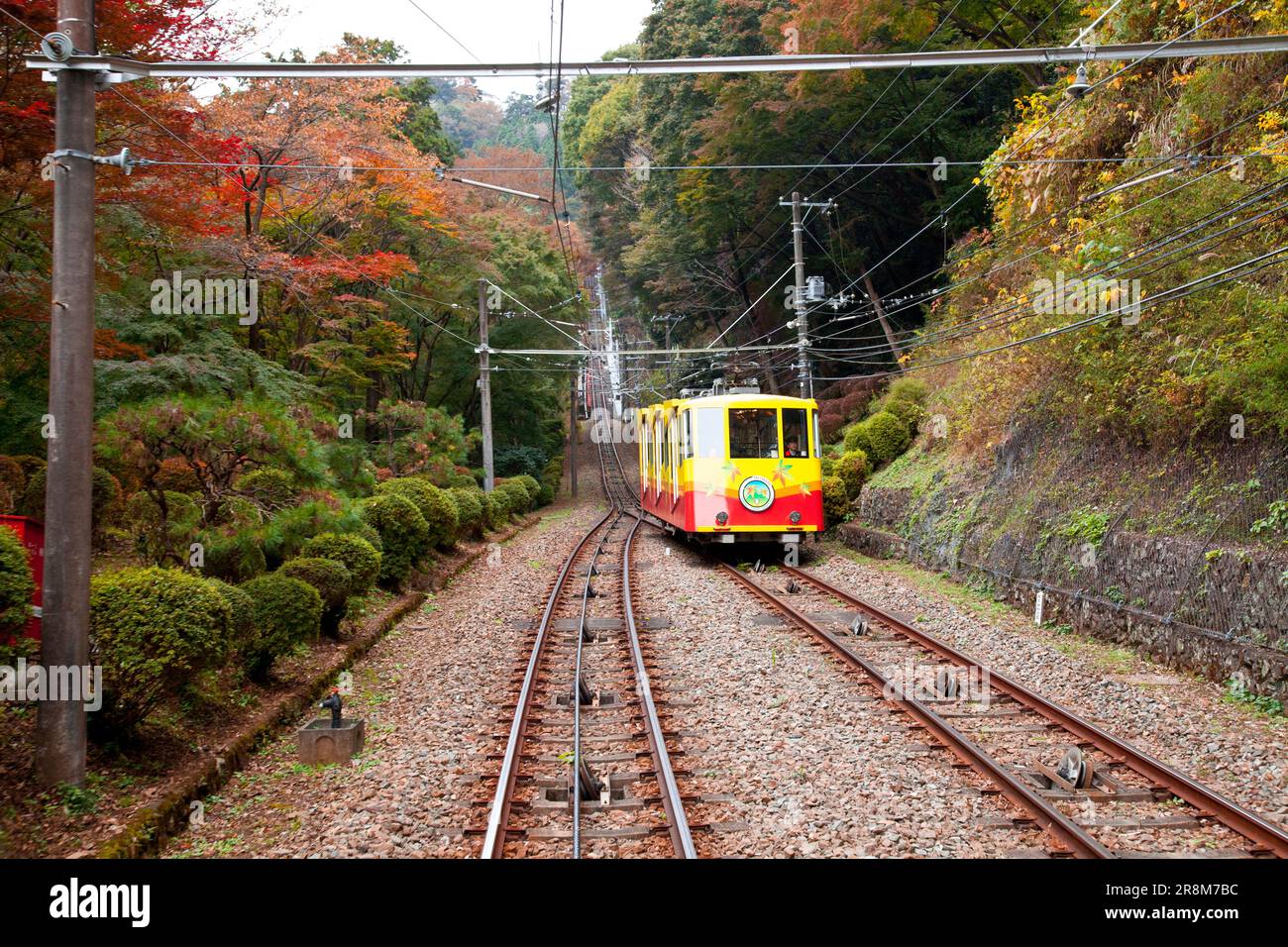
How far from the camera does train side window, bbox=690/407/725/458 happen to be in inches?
668

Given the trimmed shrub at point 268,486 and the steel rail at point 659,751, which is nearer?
the steel rail at point 659,751

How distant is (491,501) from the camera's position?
989 inches

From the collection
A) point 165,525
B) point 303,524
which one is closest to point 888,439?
point 303,524

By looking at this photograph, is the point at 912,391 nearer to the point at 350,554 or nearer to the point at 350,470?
the point at 350,470

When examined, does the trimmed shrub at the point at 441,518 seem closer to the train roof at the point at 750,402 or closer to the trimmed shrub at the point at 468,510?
the trimmed shrub at the point at 468,510

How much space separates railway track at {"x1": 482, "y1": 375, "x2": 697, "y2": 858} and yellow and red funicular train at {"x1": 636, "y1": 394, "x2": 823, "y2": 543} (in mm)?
4587

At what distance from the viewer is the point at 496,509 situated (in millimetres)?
25844

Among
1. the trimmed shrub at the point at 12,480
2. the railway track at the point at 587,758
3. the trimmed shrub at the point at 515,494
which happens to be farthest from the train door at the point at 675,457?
the trimmed shrub at the point at 12,480

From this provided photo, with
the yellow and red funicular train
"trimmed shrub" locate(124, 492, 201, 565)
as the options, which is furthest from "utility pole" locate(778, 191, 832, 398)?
"trimmed shrub" locate(124, 492, 201, 565)

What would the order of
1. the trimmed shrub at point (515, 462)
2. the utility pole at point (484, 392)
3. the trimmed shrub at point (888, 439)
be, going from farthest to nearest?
the trimmed shrub at point (515, 462), the utility pole at point (484, 392), the trimmed shrub at point (888, 439)

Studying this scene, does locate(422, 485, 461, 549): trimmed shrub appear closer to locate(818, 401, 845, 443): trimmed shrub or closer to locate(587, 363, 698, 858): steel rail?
locate(587, 363, 698, 858): steel rail

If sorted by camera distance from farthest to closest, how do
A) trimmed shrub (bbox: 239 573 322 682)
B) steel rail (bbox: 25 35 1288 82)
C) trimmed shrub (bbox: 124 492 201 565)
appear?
trimmed shrub (bbox: 124 492 201 565)
trimmed shrub (bbox: 239 573 322 682)
steel rail (bbox: 25 35 1288 82)

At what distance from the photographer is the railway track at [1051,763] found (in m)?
5.46

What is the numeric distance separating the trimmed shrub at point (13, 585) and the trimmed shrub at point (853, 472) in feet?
59.2
